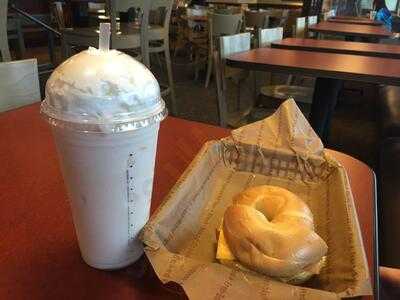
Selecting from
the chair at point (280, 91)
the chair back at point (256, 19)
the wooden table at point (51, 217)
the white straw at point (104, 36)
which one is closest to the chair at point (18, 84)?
the wooden table at point (51, 217)

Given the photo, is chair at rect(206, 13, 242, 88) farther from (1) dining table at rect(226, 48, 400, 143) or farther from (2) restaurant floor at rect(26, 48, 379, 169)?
(1) dining table at rect(226, 48, 400, 143)

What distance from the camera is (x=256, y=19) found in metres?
5.53

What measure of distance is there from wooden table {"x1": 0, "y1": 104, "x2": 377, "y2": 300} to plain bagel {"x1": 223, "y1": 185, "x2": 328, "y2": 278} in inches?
4.1

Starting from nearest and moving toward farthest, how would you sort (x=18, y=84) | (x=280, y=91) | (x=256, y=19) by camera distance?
(x=18, y=84) → (x=280, y=91) → (x=256, y=19)

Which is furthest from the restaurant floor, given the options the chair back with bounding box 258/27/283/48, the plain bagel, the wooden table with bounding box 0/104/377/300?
the plain bagel

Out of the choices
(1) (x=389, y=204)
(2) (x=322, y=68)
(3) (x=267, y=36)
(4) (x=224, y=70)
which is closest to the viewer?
(1) (x=389, y=204)

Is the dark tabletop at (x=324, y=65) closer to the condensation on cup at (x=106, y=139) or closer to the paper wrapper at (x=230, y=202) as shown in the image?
the paper wrapper at (x=230, y=202)

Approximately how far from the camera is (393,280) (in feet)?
2.59

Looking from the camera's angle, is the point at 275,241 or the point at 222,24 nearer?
the point at 275,241

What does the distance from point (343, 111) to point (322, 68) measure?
96.9 inches

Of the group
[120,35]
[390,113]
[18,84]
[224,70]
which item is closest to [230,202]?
[18,84]

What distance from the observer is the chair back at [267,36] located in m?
2.63

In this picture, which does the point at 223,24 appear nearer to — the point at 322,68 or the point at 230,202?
the point at 322,68

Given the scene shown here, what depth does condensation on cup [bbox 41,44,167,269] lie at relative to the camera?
39cm
